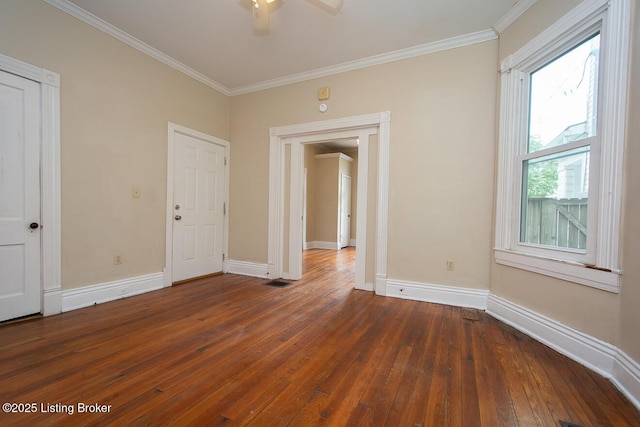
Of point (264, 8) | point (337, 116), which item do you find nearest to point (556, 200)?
point (337, 116)

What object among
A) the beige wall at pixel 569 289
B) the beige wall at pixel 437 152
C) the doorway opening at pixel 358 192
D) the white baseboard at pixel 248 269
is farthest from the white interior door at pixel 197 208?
the beige wall at pixel 569 289

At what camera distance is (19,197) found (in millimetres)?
2379

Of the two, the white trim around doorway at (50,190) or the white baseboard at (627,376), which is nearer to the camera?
the white baseboard at (627,376)

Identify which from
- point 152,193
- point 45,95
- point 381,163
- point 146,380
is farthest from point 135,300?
point 381,163

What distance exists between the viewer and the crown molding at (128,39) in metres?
2.58

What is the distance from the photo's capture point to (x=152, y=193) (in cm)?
337

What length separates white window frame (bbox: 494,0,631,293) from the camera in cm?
171

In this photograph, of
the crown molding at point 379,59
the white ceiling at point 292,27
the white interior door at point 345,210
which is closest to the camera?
the white ceiling at point 292,27

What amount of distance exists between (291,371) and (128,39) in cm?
380

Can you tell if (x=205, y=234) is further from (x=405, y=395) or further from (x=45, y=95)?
(x=405, y=395)

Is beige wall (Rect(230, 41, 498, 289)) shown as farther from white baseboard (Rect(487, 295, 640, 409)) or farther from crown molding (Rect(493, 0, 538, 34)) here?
white baseboard (Rect(487, 295, 640, 409))

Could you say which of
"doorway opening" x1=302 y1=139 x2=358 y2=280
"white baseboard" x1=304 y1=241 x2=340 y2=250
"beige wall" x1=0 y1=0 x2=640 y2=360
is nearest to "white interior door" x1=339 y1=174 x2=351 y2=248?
"doorway opening" x1=302 y1=139 x2=358 y2=280

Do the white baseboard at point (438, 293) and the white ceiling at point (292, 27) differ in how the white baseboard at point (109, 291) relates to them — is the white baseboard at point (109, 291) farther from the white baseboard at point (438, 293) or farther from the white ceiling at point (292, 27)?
the white baseboard at point (438, 293)

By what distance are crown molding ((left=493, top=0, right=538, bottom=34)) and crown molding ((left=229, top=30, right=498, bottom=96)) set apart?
10 centimetres
